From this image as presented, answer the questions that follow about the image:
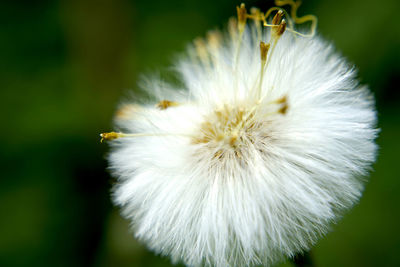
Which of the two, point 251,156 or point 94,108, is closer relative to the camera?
point 251,156

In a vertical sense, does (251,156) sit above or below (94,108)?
below

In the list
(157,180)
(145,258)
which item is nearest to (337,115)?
(157,180)

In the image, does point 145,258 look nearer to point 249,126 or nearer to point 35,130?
point 35,130

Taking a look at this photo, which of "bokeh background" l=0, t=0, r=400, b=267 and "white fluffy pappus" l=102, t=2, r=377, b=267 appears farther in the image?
"bokeh background" l=0, t=0, r=400, b=267

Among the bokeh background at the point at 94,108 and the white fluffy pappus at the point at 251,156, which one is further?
the bokeh background at the point at 94,108
